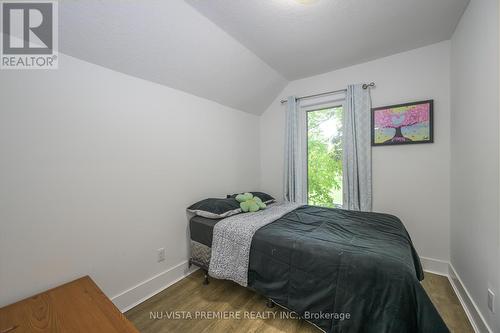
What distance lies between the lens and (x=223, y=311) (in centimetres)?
166

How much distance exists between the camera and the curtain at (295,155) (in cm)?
307

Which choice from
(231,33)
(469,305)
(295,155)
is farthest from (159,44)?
(469,305)

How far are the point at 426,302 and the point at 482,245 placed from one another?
0.80m

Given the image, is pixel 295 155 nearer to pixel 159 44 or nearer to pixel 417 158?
pixel 417 158

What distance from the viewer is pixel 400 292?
1135 mm

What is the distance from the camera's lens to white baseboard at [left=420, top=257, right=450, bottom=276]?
2172mm

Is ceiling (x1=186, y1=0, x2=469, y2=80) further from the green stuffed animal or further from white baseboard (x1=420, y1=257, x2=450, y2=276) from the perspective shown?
white baseboard (x1=420, y1=257, x2=450, y2=276)

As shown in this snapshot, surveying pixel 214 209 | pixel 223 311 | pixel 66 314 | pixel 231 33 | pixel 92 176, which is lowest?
pixel 223 311

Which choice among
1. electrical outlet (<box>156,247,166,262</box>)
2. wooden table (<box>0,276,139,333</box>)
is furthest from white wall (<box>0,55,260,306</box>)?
wooden table (<box>0,276,139,333</box>)

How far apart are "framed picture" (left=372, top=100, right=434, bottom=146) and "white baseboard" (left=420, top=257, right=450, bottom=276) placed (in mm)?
1380

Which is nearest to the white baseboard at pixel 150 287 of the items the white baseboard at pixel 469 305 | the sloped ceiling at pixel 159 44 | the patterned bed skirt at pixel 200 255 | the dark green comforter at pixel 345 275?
the patterned bed skirt at pixel 200 255

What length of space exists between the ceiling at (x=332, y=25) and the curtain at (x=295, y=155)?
0.81 m

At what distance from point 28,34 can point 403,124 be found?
11.6ft

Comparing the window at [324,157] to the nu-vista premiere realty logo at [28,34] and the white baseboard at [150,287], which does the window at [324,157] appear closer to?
the white baseboard at [150,287]
